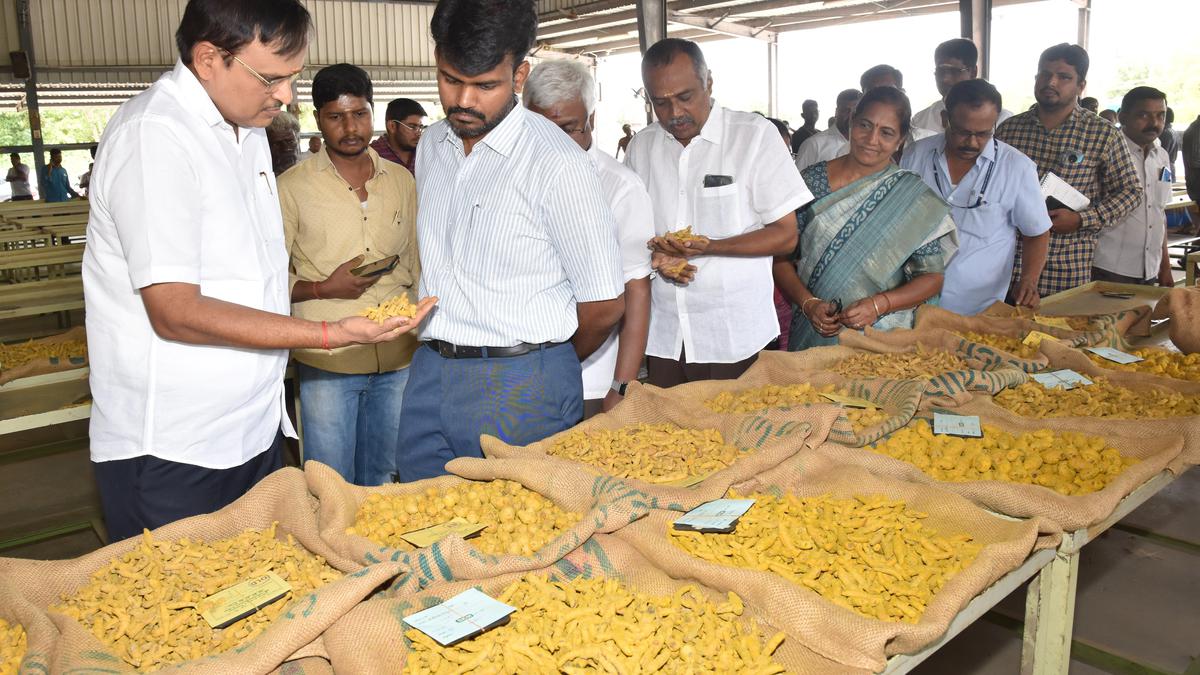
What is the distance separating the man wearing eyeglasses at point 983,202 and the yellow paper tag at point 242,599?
2653 mm

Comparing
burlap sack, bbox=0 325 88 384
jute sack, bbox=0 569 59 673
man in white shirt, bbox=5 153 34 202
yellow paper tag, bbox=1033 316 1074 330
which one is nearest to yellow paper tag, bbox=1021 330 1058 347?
yellow paper tag, bbox=1033 316 1074 330

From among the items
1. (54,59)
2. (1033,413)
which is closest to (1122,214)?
(1033,413)

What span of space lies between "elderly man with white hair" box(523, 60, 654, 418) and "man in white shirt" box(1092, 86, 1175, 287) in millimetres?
3030

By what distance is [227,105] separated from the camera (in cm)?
156

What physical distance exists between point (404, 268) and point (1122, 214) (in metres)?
2.86

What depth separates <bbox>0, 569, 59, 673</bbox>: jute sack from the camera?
3.62ft

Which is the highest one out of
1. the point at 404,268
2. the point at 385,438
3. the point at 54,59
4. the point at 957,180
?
the point at 54,59

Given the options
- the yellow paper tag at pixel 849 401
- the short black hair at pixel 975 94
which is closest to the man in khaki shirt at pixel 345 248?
the yellow paper tag at pixel 849 401

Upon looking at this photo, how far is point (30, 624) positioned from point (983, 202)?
3.03 m

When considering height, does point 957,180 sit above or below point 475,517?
above

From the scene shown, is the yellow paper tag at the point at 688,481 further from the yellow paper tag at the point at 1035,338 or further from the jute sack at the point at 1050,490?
the yellow paper tag at the point at 1035,338

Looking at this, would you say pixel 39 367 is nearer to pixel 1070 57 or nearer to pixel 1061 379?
pixel 1061 379

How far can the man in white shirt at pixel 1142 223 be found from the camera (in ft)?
14.5

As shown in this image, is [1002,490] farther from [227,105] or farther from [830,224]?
[227,105]
